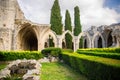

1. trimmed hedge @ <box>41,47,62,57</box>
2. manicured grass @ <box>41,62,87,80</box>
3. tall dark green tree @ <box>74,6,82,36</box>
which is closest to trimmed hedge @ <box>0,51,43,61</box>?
trimmed hedge @ <box>41,47,62,57</box>

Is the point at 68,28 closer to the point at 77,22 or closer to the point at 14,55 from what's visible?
the point at 77,22

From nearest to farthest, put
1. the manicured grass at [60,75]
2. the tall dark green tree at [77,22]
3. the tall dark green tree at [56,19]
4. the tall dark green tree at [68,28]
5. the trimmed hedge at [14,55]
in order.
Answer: the manicured grass at [60,75], the trimmed hedge at [14,55], the tall dark green tree at [56,19], the tall dark green tree at [68,28], the tall dark green tree at [77,22]

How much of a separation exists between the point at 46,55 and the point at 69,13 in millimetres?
15681

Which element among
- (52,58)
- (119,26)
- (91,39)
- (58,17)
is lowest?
(52,58)

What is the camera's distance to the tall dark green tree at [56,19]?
29234mm

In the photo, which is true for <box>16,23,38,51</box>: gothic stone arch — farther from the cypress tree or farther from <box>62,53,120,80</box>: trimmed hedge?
<box>62,53,120,80</box>: trimmed hedge

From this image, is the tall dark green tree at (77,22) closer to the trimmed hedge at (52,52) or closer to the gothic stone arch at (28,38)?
the gothic stone arch at (28,38)

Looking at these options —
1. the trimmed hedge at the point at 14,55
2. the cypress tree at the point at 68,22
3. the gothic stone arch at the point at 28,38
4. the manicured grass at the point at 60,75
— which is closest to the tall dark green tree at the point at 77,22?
the cypress tree at the point at 68,22

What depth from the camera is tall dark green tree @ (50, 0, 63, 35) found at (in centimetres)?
2923

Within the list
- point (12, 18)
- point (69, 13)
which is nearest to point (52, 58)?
point (12, 18)

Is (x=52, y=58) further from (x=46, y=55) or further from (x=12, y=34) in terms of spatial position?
(x=12, y=34)

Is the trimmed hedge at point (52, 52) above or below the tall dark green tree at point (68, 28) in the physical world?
below

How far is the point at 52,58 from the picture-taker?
56.3 ft

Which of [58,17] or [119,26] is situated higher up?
[58,17]
